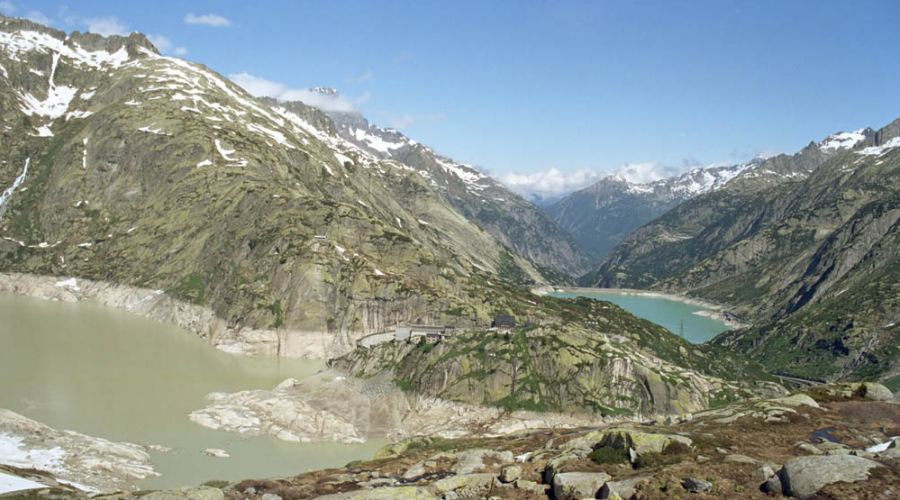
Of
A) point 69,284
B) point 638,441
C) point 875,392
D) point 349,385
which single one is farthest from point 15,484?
point 69,284

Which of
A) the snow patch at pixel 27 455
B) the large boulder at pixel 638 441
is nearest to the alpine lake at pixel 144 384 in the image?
the snow patch at pixel 27 455

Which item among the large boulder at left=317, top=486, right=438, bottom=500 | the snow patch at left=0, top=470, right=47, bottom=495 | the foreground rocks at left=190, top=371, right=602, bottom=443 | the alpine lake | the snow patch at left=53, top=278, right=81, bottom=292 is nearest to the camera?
the large boulder at left=317, top=486, right=438, bottom=500

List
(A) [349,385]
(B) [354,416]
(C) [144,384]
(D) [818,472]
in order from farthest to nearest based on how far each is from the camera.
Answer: (C) [144,384], (A) [349,385], (B) [354,416], (D) [818,472]

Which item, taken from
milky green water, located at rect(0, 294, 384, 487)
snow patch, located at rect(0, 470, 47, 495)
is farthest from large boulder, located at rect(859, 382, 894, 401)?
snow patch, located at rect(0, 470, 47, 495)

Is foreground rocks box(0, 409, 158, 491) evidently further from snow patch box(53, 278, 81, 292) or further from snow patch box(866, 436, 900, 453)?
snow patch box(53, 278, 81, 292)

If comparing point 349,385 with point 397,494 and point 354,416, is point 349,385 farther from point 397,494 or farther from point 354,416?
point 397,494

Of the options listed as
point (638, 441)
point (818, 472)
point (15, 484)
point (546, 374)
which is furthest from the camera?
point (546, 374)

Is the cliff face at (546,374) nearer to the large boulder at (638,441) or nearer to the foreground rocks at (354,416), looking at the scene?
the foreground rocks at (354,416)
